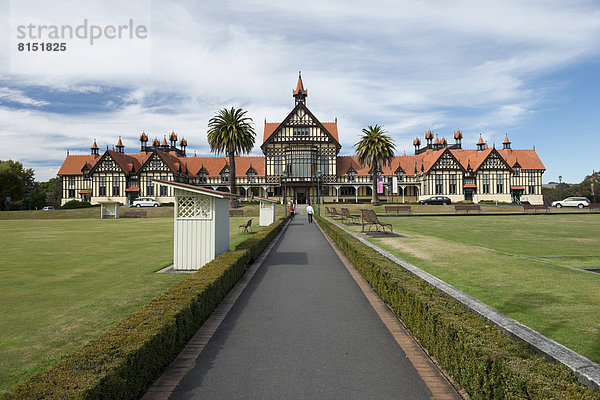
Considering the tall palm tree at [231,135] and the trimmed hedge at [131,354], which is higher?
the tall palm tree at [231,135]

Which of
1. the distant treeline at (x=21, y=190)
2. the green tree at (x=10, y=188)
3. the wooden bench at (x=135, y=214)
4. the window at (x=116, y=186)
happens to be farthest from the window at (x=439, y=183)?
the green tree at (x=10, y=188)

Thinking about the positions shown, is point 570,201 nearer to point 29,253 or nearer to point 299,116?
point 299,116

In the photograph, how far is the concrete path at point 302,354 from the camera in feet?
13.1

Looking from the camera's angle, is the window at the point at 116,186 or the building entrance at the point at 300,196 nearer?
the building entrance at the point at 300,196

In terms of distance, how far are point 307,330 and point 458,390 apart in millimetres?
2450

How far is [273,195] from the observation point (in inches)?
2653

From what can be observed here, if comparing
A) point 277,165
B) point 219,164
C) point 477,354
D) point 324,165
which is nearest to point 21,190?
point 219,164

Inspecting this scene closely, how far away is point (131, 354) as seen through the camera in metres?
3.62

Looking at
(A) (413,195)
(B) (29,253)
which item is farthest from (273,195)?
(B) (29,253)

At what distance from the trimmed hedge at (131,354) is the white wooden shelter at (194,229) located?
378cm

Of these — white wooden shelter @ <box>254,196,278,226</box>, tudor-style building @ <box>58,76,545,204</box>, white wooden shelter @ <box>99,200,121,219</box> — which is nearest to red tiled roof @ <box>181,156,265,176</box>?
tudor-style building @ <box>58,76,545,204</box>

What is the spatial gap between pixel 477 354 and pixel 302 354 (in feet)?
7.42

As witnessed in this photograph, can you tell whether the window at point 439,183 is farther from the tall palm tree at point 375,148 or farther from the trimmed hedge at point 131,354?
the trimmed hedge at point 131,354

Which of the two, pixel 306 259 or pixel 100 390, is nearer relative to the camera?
pixel 100 390
